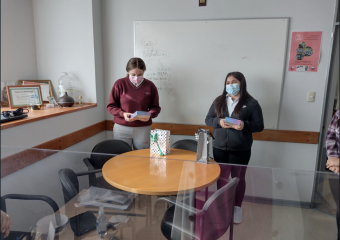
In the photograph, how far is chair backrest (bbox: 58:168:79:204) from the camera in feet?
4.88

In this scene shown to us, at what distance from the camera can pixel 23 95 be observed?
2.20 meters

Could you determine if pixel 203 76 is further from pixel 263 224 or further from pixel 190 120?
pixel 263 224

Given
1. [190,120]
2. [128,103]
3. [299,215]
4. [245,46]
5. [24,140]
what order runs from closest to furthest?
1. [299,215]
2. [24,140]
3. [128,103]
4. [245,46]
5. [190,120]

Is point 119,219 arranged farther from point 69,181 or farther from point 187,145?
point 187,145

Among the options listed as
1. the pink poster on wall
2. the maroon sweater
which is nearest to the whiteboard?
the pink poster on wall

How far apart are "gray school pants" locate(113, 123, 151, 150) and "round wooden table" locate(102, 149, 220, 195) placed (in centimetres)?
82

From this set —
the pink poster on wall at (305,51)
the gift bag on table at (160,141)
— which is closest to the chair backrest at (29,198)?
the gift bag on table at (160,141)

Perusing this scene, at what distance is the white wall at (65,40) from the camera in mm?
2662

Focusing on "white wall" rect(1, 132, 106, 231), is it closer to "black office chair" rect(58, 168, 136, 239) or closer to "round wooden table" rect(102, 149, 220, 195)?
"black office chair" rect(58, 168, 136, 239)

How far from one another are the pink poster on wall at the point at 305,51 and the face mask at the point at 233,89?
84 cm

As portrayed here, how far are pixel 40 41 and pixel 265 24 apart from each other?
2.55m

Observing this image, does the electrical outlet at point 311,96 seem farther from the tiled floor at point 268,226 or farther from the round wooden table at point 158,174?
the round wooden table at point 158,174

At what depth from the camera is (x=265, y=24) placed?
252 centimetres

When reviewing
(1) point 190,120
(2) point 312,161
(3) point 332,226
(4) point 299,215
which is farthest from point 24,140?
(2) point 312,161
